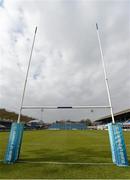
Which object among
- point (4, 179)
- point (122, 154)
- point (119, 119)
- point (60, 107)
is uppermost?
point (119, 119)

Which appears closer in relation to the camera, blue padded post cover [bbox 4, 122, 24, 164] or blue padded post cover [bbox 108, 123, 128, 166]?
blue padded post cover [bbox 108, 123, 128, 166]

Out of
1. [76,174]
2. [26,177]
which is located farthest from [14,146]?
[76,174]

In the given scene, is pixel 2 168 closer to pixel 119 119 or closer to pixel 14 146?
pixel 14 146

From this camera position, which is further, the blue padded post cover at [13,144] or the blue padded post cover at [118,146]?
the blue padded post cover at [13,144]

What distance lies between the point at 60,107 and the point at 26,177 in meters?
3.08

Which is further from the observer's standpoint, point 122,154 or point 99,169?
point 122,154

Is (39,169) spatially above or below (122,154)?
below

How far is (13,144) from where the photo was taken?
19.9 ft

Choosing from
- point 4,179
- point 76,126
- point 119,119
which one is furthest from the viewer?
point 76,126

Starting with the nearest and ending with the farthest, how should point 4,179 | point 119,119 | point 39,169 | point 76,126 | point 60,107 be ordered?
1. point 4,179
2. point 39,169
3. point 60,107
4. point 119,119
5. point 76,126

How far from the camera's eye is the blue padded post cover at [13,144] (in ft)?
19.4

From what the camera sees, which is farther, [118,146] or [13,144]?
[13,144]

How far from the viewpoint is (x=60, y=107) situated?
7.13 metres

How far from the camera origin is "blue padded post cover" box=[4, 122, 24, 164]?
592cm
